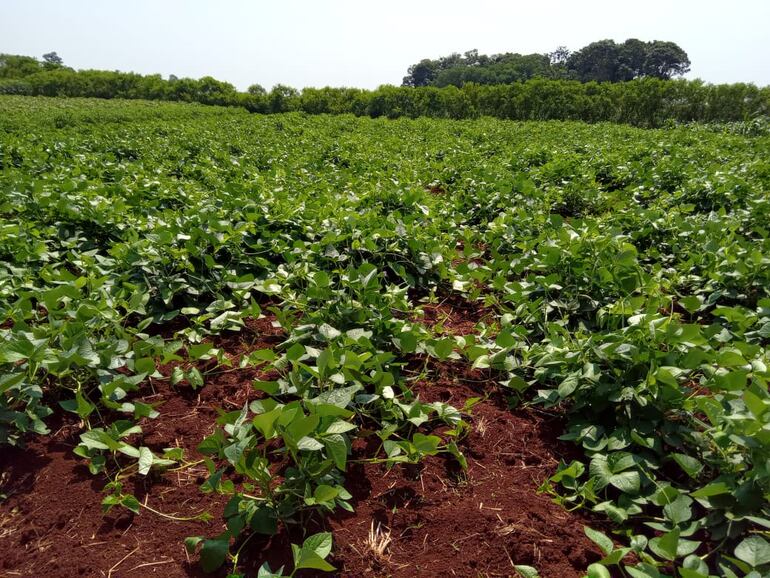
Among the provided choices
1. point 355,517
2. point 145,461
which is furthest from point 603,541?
point 145,461

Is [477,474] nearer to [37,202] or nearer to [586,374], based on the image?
[586,374]

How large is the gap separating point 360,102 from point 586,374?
3388 cm

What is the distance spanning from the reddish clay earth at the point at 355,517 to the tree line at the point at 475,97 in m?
25.2

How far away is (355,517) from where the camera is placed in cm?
170

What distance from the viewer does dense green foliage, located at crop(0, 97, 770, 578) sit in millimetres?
1563

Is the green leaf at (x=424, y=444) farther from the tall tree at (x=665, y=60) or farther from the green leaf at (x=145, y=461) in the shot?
the tall tree at (x=665, y=60)

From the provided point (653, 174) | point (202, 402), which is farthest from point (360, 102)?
point (202, 402)

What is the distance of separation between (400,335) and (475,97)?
29735mm

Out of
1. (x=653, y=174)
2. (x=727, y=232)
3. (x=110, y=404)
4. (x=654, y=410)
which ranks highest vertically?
(x=653, y=174)

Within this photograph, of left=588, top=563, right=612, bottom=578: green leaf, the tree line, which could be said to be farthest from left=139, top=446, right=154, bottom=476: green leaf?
the tree line

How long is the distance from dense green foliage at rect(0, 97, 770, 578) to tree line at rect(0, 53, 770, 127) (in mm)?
22760

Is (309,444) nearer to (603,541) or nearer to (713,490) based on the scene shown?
(603,541)

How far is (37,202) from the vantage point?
4.32 meters

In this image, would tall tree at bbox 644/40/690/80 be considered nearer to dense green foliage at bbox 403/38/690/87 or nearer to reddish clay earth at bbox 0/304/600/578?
dense green foliage at bbox 403/38/690/87
